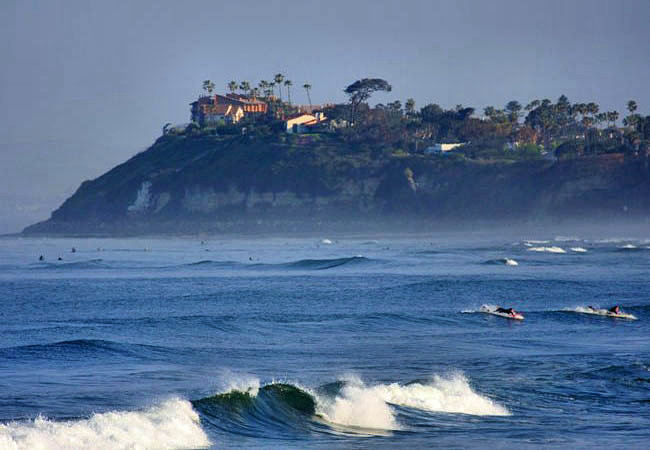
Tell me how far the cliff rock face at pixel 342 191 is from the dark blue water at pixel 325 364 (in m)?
97.8

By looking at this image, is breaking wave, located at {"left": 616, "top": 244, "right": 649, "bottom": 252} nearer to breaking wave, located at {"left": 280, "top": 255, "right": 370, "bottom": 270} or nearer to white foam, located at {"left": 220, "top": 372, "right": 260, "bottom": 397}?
breaking wave, located at {"left": 280, "top": 255, "right": 370, "bottom": 270}

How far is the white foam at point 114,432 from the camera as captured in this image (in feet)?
65.4

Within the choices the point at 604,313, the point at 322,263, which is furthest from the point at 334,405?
the point at 322,263

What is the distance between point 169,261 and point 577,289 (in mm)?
46529

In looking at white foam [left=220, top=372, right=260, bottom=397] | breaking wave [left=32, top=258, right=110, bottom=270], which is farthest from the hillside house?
white foam [left=220, top=372, right=260, bottom=397]

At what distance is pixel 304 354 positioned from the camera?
113 feet

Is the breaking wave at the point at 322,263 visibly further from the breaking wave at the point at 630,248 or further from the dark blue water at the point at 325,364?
the breaking wave at the point at 630,248

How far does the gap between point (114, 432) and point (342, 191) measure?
157 m

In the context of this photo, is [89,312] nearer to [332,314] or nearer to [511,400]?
[332,314]

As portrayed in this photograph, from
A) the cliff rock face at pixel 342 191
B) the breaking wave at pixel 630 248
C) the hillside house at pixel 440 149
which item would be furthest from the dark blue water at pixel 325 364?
the hillside house at pixel 440 149

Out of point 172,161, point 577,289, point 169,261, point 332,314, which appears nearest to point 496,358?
point 332,314

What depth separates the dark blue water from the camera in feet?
74.3

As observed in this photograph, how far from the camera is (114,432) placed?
20750 mm

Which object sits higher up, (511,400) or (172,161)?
(172,161)
